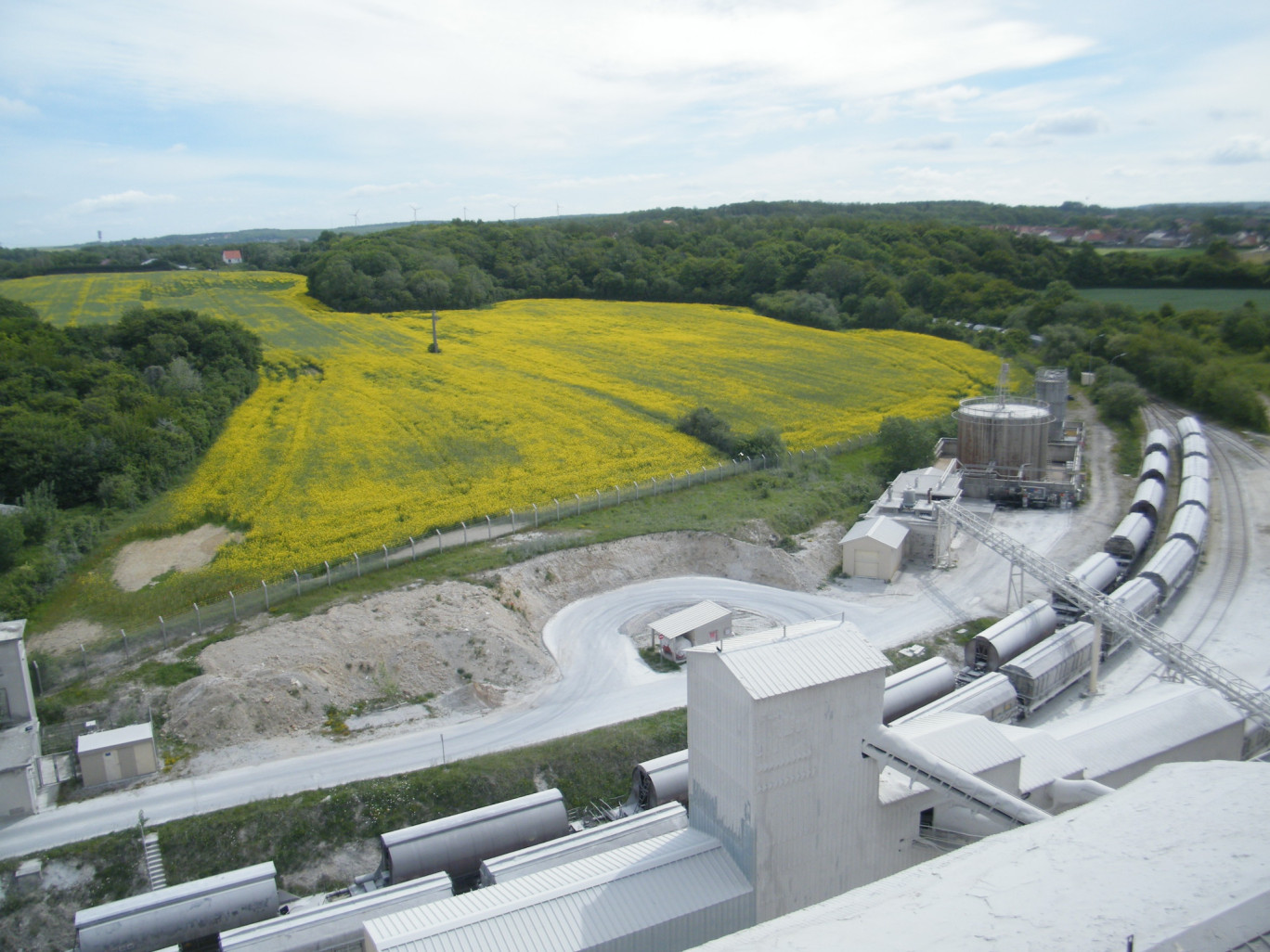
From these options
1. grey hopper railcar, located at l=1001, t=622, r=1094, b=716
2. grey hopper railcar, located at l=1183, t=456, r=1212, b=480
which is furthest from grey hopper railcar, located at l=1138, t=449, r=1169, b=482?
grey hopper railcar, located at l=1001, t=622, r=1094, b=716

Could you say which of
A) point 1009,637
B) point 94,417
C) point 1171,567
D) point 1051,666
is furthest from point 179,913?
point 94,417

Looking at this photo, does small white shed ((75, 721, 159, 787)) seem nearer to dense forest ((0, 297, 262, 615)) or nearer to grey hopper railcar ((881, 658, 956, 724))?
dense forest ((0, 297, 262, 615))

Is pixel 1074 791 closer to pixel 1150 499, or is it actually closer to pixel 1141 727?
pixel 1141 727

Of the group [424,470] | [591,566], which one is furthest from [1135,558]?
[424,470]

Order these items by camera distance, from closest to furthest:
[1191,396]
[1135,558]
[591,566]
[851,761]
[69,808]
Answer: [851,761] → [69,808] → [591,566] → [1135,558] → [1191,396]

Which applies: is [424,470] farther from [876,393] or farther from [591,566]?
[876,393]

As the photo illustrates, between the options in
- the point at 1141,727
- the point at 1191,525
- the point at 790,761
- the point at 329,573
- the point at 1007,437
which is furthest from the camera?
the point at 1007,437

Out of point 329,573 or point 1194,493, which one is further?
point 1194,493
